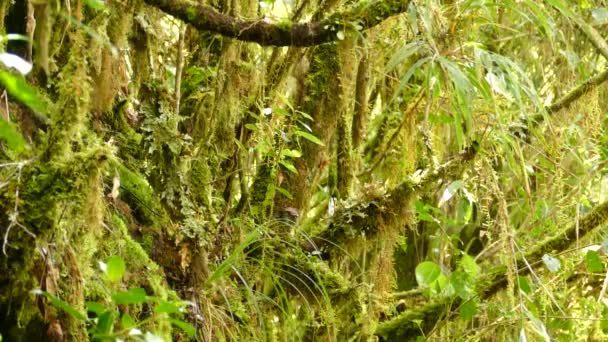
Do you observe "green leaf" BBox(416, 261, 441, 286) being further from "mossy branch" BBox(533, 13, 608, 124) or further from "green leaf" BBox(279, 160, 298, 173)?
"mossy branch" BBox(533, 13, 608, 124)

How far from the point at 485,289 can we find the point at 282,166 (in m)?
0.70

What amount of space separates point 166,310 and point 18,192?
1.16ft

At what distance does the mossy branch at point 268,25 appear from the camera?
1.59m

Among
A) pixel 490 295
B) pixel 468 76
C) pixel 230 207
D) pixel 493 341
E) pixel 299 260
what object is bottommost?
pixel 493 341

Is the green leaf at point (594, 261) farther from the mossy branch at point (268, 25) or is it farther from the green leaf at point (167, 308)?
the green leaf at point (167, 308)

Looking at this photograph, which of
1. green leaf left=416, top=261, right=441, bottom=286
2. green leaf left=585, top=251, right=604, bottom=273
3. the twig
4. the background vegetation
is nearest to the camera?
the twig

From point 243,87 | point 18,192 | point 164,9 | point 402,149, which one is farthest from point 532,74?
point 18,192

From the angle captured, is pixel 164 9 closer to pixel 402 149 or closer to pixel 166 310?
pixel 166 310

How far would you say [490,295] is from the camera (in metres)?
2.40

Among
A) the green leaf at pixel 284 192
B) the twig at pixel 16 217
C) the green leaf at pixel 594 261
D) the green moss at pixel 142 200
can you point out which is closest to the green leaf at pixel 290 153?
the green leaf at pixel 284 192

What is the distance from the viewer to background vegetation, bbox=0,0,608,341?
5.17 ft

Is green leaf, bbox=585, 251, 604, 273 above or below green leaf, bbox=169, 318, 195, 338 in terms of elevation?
below

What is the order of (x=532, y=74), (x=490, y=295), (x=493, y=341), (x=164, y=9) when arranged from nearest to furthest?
(x=164, y=9), (x=490, y=295), (x=493, y=341), (x=532, y=74)

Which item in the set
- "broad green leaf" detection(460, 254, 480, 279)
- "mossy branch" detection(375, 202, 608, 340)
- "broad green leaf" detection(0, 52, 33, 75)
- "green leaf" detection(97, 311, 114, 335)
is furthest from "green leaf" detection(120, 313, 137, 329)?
"mossy branch" detection(375, 202, 608, 340)
